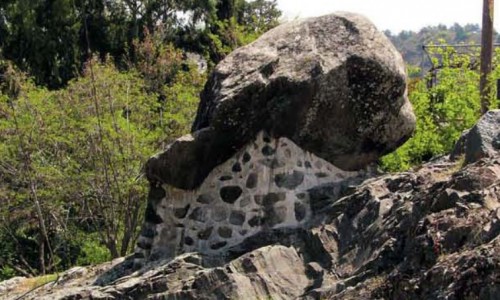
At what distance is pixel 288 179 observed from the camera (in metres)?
8.65

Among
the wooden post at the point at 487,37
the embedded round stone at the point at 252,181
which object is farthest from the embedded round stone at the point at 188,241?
the wooden post at the point at 487,37

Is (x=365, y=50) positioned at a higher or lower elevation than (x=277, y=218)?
higher

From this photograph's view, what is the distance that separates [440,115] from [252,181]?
198 inches

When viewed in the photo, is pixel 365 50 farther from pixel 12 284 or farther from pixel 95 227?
pixel 95 227

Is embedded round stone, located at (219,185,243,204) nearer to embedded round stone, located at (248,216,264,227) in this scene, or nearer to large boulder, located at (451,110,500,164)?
embedded round stone, located at (248,216,264,227)

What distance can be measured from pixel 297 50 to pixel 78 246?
10.0m

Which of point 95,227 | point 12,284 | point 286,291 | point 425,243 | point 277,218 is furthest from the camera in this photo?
point 95,227

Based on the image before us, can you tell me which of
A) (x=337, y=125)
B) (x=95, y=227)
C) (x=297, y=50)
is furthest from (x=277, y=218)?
(x=95, y=227)

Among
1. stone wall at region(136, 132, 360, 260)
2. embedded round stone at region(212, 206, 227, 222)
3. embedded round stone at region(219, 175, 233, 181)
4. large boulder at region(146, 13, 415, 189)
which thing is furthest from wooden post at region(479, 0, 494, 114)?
embedded round stone at region(212, 206, 227, 222)

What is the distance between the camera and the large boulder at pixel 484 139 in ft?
23.7

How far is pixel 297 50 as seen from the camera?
876cm

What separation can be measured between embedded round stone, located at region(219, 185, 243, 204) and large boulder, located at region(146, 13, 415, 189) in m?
0.25

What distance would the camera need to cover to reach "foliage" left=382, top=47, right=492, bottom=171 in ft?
39.8

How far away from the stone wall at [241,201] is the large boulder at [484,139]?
1618 millimetres
